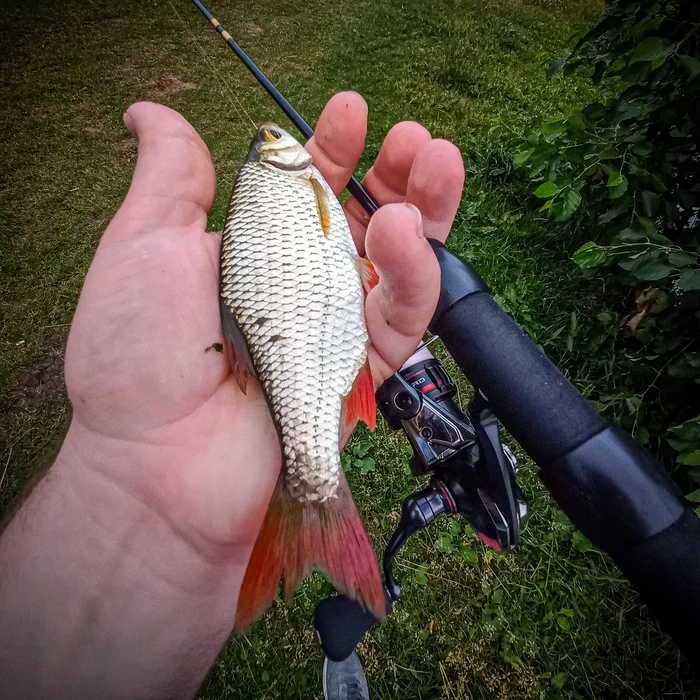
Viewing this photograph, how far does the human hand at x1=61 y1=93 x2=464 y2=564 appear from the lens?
59.1 inches

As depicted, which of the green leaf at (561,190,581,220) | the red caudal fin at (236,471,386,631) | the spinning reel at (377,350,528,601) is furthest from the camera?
the green leaf at (561,190,581,220)

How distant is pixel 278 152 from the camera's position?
1.78 m

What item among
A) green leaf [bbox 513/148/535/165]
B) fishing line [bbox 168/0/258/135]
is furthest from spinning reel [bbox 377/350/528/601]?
fishing line [bbox 168/0/258/135]

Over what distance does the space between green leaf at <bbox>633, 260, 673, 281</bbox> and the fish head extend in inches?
57.5

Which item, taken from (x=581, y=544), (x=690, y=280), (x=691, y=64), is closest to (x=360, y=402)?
(x=690, y=280)

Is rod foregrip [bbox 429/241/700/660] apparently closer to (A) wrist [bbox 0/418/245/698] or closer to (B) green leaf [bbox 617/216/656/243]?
(A) wrist [bbox 0/418/245/698]

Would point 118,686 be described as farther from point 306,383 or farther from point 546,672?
point 546,672

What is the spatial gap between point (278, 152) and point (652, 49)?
1.55 meters

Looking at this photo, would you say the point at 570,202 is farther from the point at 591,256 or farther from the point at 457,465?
the point at 457,465

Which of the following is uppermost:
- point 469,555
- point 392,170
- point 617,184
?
point 617,184

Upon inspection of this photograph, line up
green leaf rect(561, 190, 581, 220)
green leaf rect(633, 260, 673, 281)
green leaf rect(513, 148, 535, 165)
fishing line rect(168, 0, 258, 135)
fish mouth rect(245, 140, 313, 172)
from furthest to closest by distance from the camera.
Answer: fishing line rect(168, 0, 258, 135) → green leaf rect(513, 148, 535, 165) → green leaf rect(561, 190, 581, 220) → green leaf rect(633, 260, 673, 281) → fish mouth rect(245, 140, 313, 172)

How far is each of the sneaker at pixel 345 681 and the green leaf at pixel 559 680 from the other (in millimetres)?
819

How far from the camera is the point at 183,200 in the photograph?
166cm

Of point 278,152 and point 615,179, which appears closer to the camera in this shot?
point 278,152
